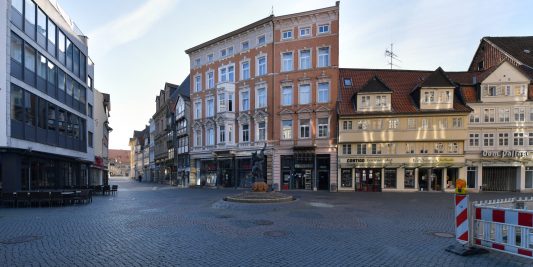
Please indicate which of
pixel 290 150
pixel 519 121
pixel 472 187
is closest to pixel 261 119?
pixel 290 150

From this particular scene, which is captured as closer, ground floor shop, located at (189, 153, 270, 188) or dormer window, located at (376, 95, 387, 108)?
dormer window, located at (376, 95, 387, 108)

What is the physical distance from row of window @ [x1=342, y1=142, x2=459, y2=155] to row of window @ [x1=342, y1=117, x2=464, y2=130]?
5.87ft

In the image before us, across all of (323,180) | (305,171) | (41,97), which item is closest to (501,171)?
(323,180)

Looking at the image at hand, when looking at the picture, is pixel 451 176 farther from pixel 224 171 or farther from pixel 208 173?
pixel 208 173

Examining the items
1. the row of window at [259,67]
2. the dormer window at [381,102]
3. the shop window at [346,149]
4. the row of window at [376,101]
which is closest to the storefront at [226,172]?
the shop window at [346,149]

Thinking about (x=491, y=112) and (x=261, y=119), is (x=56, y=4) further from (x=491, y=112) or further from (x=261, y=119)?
(x=491, y=112)

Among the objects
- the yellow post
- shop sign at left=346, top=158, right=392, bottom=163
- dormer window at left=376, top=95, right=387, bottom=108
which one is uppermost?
dormer window at left=376, top=95, right=387, bottom=108

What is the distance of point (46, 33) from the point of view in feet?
72.5

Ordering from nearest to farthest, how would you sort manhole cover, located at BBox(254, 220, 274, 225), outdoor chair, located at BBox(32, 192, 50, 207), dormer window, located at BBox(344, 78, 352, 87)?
manhole cover, located at BBox(254, 220, 274, 225) → outdoor chair, located at BBox(32, 192, 50, 207) → dormer window, located at BBox(344, 78, 352, 87)

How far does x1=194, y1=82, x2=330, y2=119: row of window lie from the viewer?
102 ft

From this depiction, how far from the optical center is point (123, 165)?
13575cm

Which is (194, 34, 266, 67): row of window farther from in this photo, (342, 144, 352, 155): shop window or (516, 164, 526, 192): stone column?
(516, 164, 526, 192): stone column

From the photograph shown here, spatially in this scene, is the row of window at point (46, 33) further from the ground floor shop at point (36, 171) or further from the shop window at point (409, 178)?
the shop window at point (409, 178)

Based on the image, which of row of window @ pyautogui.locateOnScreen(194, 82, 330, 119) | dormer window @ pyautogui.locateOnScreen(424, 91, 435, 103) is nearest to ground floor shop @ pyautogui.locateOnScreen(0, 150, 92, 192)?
row of window @ pyautogui.locateOnScreen(194, 82, 330, 119)
